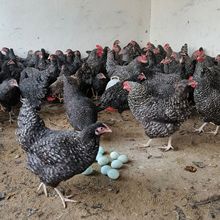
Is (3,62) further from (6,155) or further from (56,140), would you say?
(56,140)

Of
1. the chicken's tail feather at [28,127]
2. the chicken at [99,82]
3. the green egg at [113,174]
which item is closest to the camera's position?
the chicken's tail feather at [28,127]

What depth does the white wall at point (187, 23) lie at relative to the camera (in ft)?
18.3

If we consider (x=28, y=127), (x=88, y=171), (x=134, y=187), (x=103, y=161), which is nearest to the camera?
(x=28, y=127)

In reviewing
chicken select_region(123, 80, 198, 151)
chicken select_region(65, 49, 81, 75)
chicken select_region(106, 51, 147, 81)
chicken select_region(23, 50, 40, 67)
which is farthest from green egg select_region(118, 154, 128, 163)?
chicken select_region(23, 50, 40, 67)

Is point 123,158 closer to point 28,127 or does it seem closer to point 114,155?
point 114,155

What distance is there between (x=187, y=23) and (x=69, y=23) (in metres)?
2.42

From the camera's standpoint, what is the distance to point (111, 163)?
3422 mm

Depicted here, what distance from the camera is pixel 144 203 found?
2863mm

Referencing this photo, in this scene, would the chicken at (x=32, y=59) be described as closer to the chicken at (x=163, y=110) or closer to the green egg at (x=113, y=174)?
the chicken at (x=163, y=110)

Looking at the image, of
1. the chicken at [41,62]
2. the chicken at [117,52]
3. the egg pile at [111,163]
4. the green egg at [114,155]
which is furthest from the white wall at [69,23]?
the green egg at [114,155]

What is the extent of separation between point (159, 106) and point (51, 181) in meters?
1.61

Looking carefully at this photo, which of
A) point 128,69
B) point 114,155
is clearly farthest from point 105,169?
point 128,69

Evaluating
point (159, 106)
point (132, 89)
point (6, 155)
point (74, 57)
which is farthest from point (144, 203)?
point (74, 57)

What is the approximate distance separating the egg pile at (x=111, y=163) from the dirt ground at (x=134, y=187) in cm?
5
